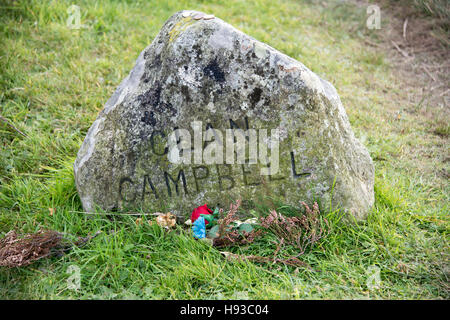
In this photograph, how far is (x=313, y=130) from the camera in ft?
8.38

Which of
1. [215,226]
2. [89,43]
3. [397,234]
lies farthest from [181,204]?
[89,43]

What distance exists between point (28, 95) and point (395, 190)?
4.16m

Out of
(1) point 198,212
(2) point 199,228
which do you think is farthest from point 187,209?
(2) point 199,228

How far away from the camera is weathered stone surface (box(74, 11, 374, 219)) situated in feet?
8.33

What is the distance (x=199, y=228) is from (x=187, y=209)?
24 cm

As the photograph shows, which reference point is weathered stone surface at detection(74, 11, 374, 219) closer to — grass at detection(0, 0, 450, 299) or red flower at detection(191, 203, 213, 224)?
red flower at detection(191, 203, 213, 224)

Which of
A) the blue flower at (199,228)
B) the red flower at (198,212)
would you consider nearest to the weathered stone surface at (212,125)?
the red flower at (198,212)

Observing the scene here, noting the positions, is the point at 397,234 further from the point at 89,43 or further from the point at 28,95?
the point at 89,43

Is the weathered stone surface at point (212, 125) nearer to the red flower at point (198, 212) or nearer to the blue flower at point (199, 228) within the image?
the red flower at point (198, 212)

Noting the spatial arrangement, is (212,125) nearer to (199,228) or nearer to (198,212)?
(198,212)

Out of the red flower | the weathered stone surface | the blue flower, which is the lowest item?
the blue flower

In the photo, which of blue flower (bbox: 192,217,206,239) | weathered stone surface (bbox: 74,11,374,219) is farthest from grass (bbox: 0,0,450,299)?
weathered stone surface (bbox: 74,11,374,219)

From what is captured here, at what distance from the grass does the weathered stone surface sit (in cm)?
22

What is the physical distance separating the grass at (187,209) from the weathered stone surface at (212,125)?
22 cm
